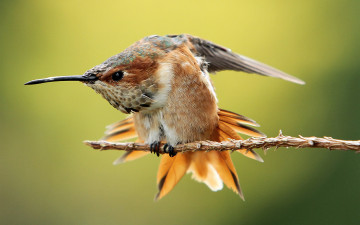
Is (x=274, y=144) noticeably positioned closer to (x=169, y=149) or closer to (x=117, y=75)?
(x=117, y=75)

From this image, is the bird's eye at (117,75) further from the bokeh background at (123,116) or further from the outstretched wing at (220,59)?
the bokeh background at (123,116)

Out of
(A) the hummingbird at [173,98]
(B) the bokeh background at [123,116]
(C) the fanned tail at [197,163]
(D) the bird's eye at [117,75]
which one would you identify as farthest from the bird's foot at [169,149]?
(B) the bokeh background at [123,116]

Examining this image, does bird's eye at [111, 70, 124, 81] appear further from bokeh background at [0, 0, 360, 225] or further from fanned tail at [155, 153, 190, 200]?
bokeh background at [0, 0, 360, 225]

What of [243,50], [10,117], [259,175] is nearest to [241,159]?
[259,175]

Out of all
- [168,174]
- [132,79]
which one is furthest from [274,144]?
[168,174]

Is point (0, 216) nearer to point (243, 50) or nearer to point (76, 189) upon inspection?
point (76, 189)

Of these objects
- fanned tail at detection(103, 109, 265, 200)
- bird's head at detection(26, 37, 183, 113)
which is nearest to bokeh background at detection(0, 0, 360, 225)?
fanned tail at detection(103, 109, 265, 200)

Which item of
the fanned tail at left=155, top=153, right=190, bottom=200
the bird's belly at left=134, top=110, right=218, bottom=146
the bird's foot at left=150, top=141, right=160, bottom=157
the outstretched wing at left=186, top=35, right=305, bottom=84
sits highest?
the outstretched wing at left=186, top=35, right=305, bottom=84
